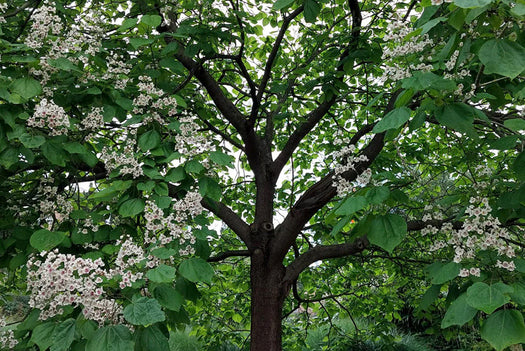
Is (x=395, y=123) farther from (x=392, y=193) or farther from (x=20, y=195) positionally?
(x=20, y=195)

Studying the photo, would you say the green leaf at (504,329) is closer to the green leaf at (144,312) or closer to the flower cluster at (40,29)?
the green leaf at (144,312)

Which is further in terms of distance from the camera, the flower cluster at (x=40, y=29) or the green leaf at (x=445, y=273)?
the flower cluster at (x=40, y=29)

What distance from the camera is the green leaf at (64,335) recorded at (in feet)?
4.93

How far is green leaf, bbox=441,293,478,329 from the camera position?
1461mm

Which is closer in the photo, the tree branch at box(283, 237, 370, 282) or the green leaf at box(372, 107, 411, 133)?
the green leaf at box(372, 107, 411, 133)

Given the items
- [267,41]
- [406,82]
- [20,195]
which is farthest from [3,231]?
[267,41]

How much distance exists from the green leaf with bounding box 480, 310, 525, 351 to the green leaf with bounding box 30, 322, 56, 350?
1517 mm

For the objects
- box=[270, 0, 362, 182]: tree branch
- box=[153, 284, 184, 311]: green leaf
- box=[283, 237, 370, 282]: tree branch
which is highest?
box=[270, 0, 362, 182]: tree branch

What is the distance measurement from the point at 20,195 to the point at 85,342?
1205 mm

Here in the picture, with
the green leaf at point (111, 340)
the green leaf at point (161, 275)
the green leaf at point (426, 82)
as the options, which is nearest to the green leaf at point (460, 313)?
the green leaf at point (426, 82)

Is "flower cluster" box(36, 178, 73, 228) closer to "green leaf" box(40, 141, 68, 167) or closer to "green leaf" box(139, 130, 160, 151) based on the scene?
"green leaf" box(40, 141, 68, 167)

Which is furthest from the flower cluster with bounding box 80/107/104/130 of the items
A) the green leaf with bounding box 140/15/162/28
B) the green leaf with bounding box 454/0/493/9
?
the green leaf with bounding box 454/0/493/9

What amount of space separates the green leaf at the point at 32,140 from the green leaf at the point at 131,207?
458 millimetres

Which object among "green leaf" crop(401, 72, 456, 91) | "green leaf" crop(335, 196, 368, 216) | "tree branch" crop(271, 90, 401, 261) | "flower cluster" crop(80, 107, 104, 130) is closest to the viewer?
"green leaf" crop(401, 72, 456, 91)
